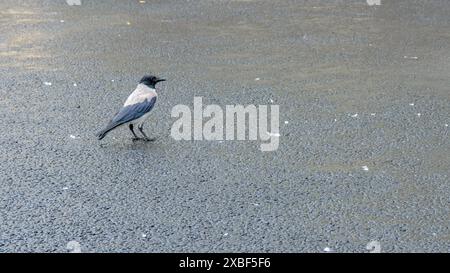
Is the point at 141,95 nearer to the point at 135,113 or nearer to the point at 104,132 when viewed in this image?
the point at 135,113

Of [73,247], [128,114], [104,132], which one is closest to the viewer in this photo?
[73,247]

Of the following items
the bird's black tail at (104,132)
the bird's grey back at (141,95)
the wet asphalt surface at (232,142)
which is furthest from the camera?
the bird's grey back at (141,95)

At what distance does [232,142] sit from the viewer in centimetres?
643

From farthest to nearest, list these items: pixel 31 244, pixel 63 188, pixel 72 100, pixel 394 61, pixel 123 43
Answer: pixel 123 43, pixel 394 61, pixel 72 100, pixel 63 188, pixel 31 244

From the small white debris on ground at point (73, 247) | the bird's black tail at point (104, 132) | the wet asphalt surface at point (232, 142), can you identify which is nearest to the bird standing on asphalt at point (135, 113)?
the bird's black tail at point (104, 132)

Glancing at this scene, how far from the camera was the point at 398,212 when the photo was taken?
5.08m

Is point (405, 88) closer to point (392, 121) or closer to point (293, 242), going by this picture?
point (392, 121)

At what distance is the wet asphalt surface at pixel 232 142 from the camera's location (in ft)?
15.9

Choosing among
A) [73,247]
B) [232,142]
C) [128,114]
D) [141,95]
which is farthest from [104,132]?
[73,247]

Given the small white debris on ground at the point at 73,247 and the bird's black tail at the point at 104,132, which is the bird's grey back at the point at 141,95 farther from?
the small white debris on ground at the point at 73,247

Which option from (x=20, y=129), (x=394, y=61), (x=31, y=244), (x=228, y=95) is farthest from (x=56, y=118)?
(x=394, y=61)

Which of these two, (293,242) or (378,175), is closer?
(293,242)

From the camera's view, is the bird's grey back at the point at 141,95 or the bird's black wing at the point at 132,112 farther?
the bird's grey back at the point at 141,95

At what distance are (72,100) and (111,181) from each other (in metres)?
2.16
